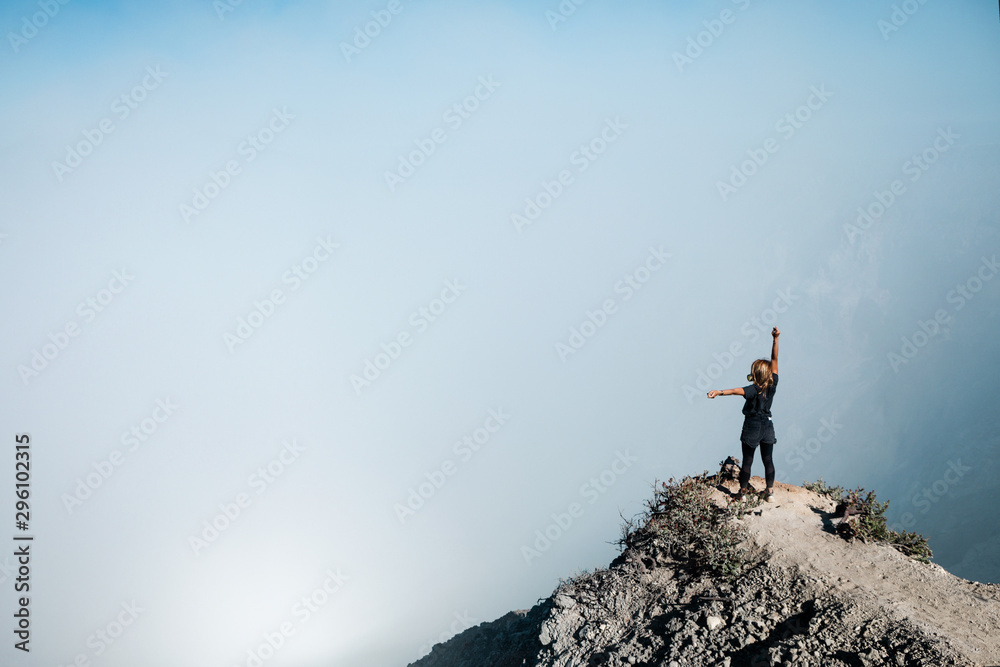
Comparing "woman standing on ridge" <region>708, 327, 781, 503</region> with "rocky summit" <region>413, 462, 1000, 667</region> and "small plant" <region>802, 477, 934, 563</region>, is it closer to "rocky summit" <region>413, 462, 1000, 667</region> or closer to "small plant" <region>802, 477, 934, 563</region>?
"rocky summit" <region>413, 462, 1000, 667</region>

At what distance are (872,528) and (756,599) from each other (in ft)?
11.4

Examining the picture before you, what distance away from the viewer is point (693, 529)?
40.3 ft

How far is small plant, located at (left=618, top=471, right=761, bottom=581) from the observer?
38.3 ft

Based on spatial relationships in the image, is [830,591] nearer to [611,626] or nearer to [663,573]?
[663,573]

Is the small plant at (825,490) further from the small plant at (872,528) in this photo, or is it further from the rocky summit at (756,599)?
the small plant at (872,528)

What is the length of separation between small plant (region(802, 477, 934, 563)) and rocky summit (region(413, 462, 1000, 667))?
92mm

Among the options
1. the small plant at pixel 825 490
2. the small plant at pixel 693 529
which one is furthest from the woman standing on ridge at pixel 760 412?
the small plant at pixel 825 490

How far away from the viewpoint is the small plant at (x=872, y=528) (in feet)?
39.2

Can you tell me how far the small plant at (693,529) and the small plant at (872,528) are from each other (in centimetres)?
173

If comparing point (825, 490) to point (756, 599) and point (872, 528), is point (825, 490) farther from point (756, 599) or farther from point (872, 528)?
point (756, 599)

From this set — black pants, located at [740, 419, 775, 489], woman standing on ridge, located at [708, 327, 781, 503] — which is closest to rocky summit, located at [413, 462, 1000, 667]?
black pants, located at [740, 419, 775, 489]

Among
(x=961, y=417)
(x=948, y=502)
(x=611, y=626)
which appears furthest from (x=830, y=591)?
(x=961, y=417)

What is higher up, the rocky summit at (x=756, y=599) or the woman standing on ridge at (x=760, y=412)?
the woman standing on ridge at (x=760, y=412)

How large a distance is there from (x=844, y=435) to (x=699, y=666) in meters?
156
